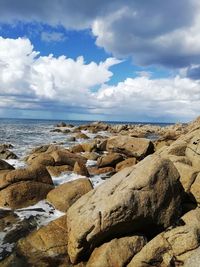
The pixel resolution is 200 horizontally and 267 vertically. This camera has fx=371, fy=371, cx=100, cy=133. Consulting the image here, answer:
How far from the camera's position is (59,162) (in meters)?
21.6

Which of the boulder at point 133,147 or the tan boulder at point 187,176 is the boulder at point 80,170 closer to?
the boulder at point 133,147


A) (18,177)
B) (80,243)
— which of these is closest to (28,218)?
(18,177)

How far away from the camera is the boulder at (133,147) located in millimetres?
24938

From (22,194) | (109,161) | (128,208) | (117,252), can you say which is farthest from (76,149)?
(117,252)

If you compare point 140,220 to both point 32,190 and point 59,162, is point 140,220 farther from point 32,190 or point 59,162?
point 59,162

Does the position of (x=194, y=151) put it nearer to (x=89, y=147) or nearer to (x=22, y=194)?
(x=22, y=194)

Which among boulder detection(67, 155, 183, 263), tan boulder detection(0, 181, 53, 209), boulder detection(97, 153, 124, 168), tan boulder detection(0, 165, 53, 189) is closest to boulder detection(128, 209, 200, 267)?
boulder detection(67, 155, 183, 263)

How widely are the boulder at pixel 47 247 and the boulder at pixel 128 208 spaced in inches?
15.1

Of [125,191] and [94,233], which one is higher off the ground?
[125,191]

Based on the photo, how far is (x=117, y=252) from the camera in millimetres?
10000

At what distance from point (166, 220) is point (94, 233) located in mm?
2249

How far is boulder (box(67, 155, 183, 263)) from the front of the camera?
33.6 ft

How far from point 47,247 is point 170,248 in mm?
3634

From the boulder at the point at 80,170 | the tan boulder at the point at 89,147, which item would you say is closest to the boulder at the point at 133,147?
the tan boulder at the point at 89,147
